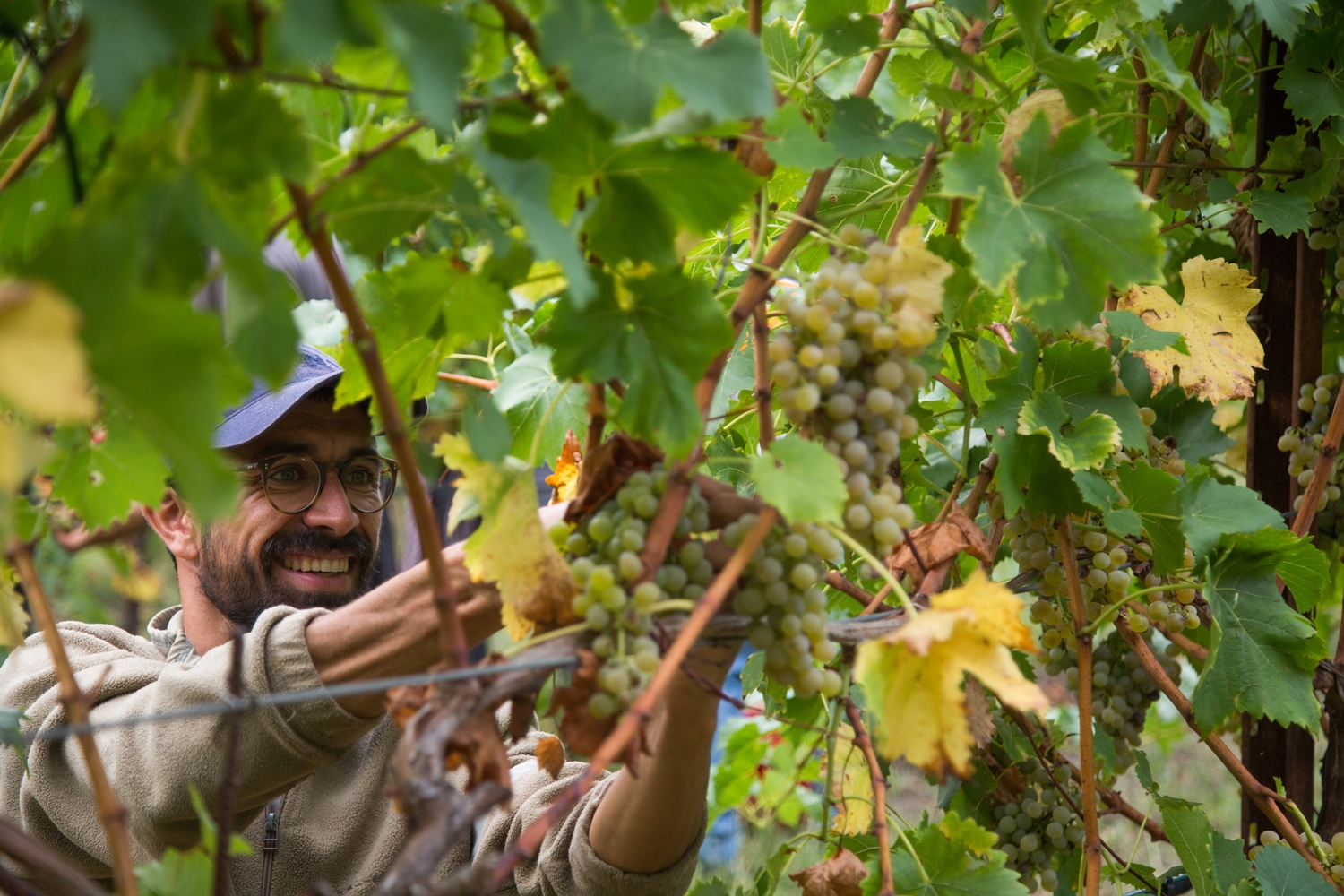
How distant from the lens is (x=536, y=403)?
108 cm

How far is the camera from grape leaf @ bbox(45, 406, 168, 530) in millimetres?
759

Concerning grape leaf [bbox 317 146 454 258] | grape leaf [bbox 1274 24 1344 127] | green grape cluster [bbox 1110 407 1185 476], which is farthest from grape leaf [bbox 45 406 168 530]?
grape leaf [bbox 1274 24 1344 127]

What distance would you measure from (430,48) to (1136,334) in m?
0.86

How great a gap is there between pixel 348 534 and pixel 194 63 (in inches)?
67.1

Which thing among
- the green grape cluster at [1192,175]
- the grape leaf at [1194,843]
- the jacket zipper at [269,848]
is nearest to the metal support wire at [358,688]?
the grape leaf at [1194,843]

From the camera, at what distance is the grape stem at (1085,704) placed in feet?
3.41

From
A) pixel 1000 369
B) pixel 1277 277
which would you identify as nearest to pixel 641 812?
pixel 1000 369

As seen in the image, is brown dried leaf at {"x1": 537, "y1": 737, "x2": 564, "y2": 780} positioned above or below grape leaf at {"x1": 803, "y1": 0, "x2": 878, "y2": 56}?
below

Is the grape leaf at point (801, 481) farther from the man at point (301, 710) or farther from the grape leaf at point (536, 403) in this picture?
the grape leaf at point (536, 403)

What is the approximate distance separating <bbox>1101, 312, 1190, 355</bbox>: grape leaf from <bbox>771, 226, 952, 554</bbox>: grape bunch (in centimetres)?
47

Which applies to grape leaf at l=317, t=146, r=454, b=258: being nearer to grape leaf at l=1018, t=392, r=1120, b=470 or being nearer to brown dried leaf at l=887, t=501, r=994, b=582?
brown dried leaf at l=887, t=501, r=994, b=582

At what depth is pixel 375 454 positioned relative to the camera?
2.04 m

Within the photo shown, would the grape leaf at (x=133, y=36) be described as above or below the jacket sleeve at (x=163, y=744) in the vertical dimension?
above

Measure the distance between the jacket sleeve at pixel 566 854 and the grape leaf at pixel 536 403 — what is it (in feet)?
1.66
